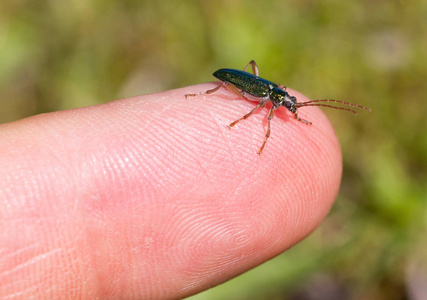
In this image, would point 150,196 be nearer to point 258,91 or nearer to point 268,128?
point 268,128

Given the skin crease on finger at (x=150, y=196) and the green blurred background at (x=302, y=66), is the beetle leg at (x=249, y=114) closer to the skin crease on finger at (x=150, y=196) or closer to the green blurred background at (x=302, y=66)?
the skin crease on finger at (x=150, y=196)

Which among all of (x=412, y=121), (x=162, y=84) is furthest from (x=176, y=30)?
(x=412, y=121)

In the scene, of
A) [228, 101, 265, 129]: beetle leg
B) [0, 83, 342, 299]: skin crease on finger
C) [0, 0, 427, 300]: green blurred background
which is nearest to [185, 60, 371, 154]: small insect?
[228, 101, 265, 129]: beetle leg

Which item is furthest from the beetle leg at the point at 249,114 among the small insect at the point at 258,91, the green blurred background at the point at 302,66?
A: the green blurred background at the point at 302,66

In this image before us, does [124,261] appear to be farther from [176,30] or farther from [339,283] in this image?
[176,30]

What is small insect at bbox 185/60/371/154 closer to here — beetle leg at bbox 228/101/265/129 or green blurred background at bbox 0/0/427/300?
beetle leg at bbox 228/101/265/129

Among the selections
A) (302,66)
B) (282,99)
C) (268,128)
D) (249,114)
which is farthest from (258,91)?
(302,66)
